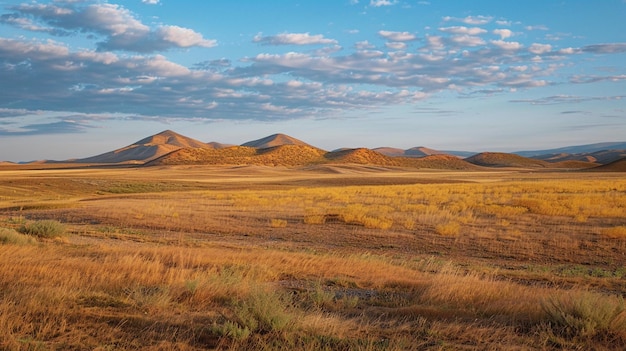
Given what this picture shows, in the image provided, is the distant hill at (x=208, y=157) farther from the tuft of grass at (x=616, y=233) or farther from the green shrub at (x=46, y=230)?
→ the tuft of grass at (x=616, y=233)

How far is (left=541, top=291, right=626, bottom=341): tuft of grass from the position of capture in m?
6.43

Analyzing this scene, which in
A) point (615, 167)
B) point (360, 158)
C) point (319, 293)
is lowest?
point (615, 167)

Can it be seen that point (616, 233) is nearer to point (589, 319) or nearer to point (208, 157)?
point (589, 319)

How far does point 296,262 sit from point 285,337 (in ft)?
21.2

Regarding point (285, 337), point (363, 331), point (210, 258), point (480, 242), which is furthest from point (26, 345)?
point (480, 242)

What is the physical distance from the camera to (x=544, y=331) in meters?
6.43

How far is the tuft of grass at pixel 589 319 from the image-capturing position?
6430mm

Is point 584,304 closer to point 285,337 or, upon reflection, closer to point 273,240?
point 285,337

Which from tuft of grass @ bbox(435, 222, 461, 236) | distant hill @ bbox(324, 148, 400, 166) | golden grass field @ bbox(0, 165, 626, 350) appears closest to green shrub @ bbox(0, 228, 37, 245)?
golden grass field @ bbox(0, 165, 626, 350)

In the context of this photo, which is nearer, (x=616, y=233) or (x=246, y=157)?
(x=616, y=233)

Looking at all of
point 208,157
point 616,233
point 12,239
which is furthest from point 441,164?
point 12,239

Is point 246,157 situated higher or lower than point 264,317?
higher

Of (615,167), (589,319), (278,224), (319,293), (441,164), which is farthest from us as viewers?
(441,164)

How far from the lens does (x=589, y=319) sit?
645cm
